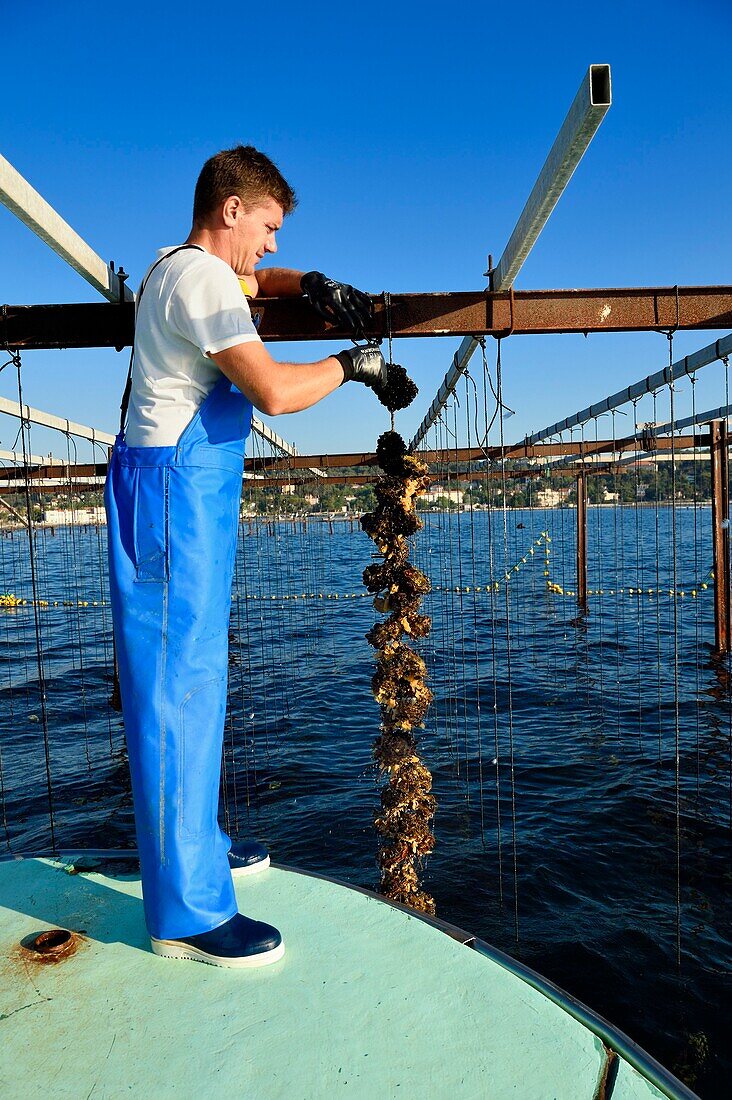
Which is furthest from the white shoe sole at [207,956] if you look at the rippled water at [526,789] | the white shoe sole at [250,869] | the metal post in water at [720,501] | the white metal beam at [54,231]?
the metal post in water at [720,501]

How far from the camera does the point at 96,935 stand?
8.25 ft

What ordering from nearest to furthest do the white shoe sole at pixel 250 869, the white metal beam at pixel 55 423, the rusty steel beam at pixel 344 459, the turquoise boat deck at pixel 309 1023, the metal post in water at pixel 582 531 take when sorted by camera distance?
the turquoise boat deck at pixel 309 1023 → the white shoe sole at pixel 250 869 → the white metal beam at pixel 55 423 → the rusty steel beam at pixel 344 459 → the metal post in water at pixel 582 531

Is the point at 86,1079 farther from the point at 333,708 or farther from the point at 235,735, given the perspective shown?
the point at 333,708

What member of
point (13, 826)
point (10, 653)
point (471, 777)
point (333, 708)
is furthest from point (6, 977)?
point (10, 653)

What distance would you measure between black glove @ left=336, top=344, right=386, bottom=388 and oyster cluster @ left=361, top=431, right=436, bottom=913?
1.03 metres

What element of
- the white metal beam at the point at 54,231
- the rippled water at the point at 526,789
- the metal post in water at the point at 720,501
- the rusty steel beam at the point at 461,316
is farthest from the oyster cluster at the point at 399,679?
the metal post in water at the point at 720,501

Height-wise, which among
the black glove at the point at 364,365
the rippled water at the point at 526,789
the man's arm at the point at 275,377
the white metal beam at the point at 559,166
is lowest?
the rippled water at the point at 526,789

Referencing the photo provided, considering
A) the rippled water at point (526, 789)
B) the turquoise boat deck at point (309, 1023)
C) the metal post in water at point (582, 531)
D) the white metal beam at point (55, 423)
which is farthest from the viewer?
the metal post in water at point (582, 531)

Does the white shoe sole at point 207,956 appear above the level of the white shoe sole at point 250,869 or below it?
above

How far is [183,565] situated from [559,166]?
1.82m

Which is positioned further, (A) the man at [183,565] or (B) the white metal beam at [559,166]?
(A) the man at [183,565]

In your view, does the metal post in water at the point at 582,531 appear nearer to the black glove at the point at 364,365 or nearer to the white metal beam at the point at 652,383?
the white metal beam at the point at 652,383

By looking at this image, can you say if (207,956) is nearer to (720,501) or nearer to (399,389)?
(399,389)

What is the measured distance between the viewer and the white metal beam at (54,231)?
2.53 meters
